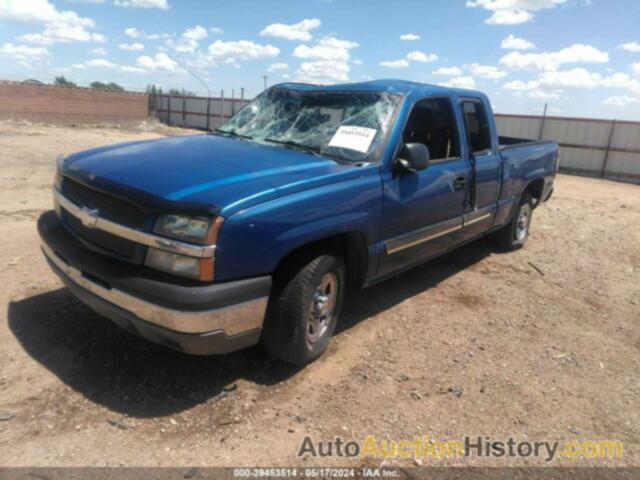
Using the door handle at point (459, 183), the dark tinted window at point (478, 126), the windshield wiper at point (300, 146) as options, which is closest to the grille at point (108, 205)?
the windshield wiper at point (300, 146)

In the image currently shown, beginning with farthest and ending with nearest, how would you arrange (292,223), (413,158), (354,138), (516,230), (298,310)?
(516,230) < (354,138) < (413,158) < (298,310) < (292,223)

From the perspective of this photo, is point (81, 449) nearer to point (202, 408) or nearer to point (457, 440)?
point (202, 408)

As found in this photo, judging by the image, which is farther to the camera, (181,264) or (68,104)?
(68,104)

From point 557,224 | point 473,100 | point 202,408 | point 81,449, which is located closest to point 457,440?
point 202,408

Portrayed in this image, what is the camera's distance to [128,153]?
338cm

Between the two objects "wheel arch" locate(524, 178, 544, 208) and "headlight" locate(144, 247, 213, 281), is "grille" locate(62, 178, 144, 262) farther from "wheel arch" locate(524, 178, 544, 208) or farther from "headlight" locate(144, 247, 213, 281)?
"wheel arch" locate(524, 178, 544, 208)

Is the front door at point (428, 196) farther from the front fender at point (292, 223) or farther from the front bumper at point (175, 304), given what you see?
the front bumper at point (175, 304)

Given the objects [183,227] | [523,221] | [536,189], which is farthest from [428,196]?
[536,189]

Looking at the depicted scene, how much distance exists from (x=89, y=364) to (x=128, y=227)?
1.10 metres

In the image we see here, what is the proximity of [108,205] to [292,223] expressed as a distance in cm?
109

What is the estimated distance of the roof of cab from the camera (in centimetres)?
405

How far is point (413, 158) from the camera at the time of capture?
11.6 feet

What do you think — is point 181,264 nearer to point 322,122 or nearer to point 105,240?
point 105,240

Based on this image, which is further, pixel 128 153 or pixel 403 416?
pixel 128 153
